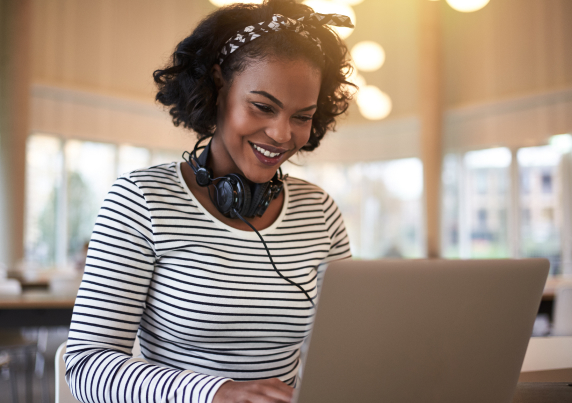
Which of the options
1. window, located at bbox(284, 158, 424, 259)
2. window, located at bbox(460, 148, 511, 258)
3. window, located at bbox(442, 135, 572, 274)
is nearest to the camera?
window, located at bbox(442, 135, 572, 274)

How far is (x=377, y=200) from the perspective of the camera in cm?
918

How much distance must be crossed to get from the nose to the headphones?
0.13 meters

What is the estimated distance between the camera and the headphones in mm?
1061

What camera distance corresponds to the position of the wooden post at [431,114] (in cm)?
768

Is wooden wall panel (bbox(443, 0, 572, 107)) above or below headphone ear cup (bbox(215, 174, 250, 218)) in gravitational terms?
above

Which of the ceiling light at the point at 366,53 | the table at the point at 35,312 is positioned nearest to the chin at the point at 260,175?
the table at the point at 35,312

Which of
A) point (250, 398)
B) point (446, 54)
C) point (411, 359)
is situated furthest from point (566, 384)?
point (446, 54)

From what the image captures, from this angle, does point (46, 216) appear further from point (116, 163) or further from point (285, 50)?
point (285, 50)

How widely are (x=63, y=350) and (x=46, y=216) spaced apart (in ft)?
20.7

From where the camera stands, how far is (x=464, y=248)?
785 centimetres

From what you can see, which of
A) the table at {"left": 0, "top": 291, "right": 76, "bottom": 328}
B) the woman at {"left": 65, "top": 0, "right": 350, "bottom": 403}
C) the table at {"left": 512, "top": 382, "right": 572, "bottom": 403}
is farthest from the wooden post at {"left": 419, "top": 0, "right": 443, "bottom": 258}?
the table at {"left": 512, "top": 382, "right": 572, "bottom": 403}

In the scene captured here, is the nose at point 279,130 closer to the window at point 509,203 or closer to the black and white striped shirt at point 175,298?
the black and white striped shirt at point 175,298

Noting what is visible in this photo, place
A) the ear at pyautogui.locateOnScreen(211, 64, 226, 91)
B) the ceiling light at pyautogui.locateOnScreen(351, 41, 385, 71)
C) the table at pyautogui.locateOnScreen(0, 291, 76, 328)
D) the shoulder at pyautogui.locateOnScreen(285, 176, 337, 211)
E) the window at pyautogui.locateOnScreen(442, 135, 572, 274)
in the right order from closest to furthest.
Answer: the ear at pyautogui.locateOnScreen(211, 64, 226, 91) → the shoulder at pyautogui.locateOnScreen(285, 176, 337, 211) → the table at pyautogui.locateOnScreen(0, 291, 76, 328) → the ceiling light at pyautogui.locateOnScreen(351, 41, 385, 71) → the window at pyautogui.locateOnScreen(442, 135, 572, 274)

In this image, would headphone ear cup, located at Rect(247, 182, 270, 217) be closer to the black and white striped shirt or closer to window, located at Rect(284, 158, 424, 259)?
the black and white striped shirt
